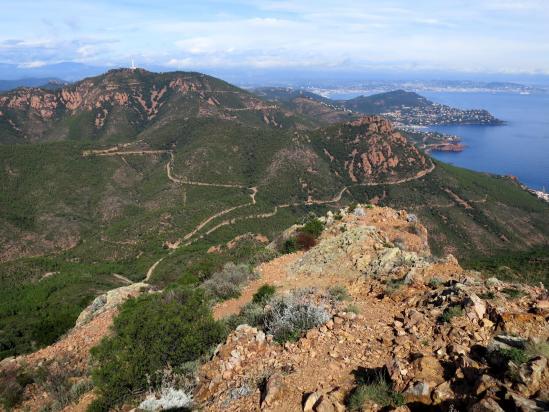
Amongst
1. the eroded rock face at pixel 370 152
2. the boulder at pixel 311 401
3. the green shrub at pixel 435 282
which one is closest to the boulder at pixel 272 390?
the boulder at pixel 311 401

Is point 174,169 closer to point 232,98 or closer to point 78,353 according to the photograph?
point 78,353

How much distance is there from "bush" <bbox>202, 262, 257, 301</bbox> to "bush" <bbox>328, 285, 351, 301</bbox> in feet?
17.2

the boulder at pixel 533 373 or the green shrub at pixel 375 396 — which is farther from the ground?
the boulder at pixel 533 373

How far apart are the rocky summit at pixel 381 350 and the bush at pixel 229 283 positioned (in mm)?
1170

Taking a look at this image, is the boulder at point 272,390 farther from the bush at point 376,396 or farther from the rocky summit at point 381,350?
the bush at point 376,396

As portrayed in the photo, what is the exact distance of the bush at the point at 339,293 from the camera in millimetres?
13367

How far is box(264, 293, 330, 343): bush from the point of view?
1089 centimetres

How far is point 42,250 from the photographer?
67.6 metres

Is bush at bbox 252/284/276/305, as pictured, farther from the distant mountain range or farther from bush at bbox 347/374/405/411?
the distant mountain range

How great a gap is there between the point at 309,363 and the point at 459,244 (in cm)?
7206

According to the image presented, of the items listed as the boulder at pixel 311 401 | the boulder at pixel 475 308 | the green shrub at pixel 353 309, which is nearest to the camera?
the boulder at pixel 311 401

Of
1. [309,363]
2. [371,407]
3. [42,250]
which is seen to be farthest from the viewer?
[42,250]

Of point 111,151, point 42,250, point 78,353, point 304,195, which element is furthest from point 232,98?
point 78,353

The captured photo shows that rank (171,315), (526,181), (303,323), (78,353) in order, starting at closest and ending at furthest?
(303,323) → (171,315) → (78,353) → (526,181)
